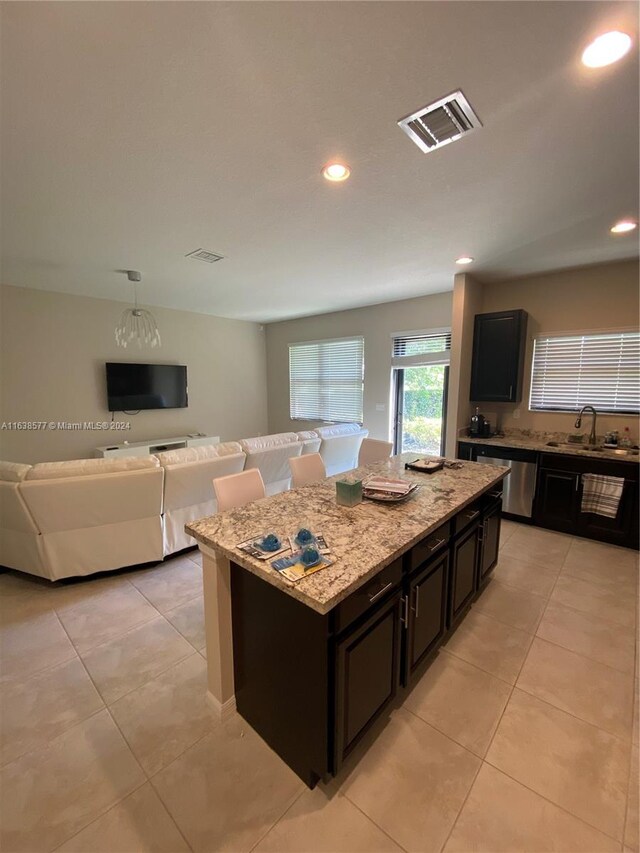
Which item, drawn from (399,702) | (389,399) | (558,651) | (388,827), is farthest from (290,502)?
(389,399)

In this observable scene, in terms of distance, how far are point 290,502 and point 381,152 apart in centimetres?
198

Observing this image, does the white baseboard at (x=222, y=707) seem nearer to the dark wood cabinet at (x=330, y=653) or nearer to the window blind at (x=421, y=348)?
the dark wood cabinet at (x=330, y=653)

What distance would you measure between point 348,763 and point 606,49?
2990mm

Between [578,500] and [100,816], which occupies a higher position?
[578,500]

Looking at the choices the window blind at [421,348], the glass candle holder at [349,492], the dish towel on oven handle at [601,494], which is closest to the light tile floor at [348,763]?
the glass candle holder at [349,492]

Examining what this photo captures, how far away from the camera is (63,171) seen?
1958mm

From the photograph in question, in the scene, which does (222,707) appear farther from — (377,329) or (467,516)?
(377,329)

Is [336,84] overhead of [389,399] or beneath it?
overhead

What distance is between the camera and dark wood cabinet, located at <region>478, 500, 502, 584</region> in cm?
238

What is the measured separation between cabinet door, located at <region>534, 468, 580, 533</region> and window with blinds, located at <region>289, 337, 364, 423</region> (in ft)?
9.44

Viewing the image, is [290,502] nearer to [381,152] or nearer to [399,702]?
[399,702]

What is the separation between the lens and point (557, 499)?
11.6 ft

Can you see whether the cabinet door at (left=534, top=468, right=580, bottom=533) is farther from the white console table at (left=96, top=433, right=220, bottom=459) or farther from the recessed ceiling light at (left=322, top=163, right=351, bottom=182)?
the white console table at (left=96, top=433, right=220, bottom=459)

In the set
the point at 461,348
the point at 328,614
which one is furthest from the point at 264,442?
the point at 461,348
